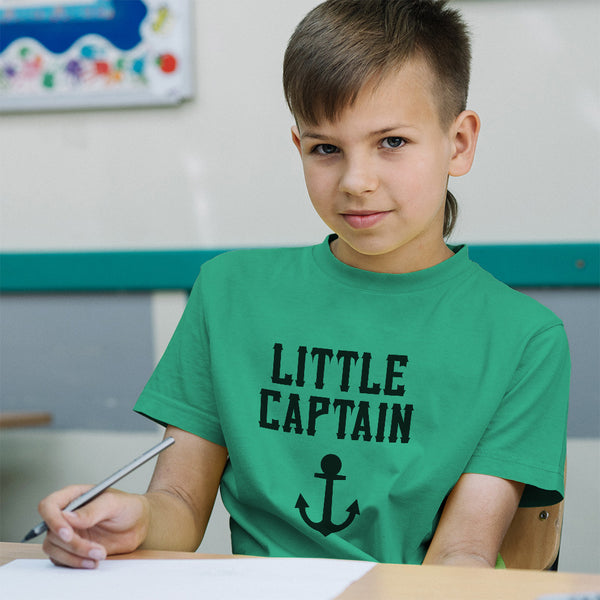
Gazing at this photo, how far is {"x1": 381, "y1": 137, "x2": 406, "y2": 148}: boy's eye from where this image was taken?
0.85 meters

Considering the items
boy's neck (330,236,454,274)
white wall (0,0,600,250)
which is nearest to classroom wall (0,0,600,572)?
white wall (0,0,600,250)

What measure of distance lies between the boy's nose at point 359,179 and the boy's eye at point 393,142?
38 millimetres

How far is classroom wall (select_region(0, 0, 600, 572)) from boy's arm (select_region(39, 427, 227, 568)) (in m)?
0.79

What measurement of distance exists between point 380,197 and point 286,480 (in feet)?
1.07

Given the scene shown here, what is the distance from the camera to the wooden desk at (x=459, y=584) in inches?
21.5

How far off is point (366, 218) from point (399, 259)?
12 cm

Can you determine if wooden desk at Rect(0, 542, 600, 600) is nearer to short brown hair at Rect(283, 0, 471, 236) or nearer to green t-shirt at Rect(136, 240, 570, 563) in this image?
green t-shirt at Rect(136, 240, 570, 563)

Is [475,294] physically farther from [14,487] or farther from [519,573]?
[14,487]

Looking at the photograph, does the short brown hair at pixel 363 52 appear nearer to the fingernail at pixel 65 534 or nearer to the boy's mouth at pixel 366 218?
the boy's mouth at pixel 366 218

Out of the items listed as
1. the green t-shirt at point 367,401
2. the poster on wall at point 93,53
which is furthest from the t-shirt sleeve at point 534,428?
the poster on wall at point 93,53

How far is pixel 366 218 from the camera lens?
2.83ft

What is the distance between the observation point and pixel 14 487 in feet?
6.09

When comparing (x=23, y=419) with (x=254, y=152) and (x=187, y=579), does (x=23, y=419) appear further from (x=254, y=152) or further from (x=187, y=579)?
(x=187, y=579)

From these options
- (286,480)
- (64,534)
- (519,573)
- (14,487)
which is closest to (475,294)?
(286,480)
